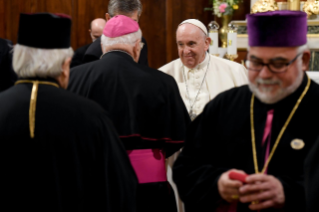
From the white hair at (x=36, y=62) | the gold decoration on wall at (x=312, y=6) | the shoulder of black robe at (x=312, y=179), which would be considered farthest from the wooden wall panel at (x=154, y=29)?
the shoulder of black robe at (x=312, y=179)

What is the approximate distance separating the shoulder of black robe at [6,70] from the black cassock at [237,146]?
247 cm

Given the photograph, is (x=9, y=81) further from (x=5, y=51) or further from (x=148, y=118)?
(x=148, y=118)

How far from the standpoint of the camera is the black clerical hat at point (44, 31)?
8.86 ft

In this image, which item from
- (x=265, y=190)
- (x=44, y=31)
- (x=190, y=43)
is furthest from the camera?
(x=190, y=43)

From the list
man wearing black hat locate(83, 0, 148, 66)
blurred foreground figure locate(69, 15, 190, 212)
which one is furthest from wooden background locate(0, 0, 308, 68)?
blurred foreground figure locate(69, 15, 190, 212)

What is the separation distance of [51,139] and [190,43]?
273 centimetres

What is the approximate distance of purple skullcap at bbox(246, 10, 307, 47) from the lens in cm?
252

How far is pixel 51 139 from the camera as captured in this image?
8.41 feet

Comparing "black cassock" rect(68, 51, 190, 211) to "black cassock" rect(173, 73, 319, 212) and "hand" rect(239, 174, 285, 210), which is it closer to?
"black cassock" rect(173, 73, 319, 212)

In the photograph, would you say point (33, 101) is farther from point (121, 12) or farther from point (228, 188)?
point (121, 12)

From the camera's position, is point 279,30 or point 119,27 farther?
point 119,27

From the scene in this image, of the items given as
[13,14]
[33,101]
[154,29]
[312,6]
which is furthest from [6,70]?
[154,29]

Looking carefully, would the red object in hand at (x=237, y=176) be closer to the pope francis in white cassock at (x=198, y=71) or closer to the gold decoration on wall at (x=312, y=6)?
the pope francis in white cassock at (x=198, y=71)

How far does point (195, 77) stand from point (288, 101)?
2.68 m
